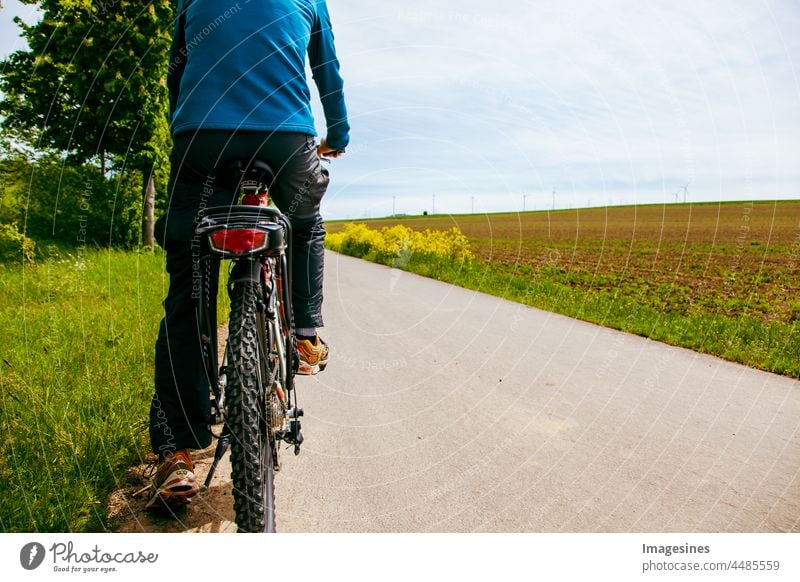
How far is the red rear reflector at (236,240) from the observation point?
1.95 meters

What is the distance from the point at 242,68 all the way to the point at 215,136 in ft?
0.84

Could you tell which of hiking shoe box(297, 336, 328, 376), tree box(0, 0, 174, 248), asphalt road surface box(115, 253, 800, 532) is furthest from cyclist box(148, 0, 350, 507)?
tree box(0, 0, 174, 248)

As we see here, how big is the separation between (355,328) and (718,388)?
343 centimetres

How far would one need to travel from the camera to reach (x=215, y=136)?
82.1 inches

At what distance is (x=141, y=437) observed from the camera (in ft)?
9.21

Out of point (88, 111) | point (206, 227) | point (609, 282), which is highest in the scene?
point (88, 111)

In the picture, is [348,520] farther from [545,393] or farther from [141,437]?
[545,393]

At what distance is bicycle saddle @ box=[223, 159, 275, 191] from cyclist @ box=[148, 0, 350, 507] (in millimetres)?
25

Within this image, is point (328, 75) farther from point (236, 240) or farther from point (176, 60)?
point (236, 240)

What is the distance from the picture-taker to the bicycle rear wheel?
5.97 feet

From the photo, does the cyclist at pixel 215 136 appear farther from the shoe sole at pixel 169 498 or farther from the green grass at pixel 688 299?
the green grass at pixel 688 299

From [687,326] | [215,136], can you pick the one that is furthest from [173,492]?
[687,326]

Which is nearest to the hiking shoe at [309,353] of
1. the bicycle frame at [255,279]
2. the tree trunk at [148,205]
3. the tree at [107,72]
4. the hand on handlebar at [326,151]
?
the bicycle frame at [255,279]
